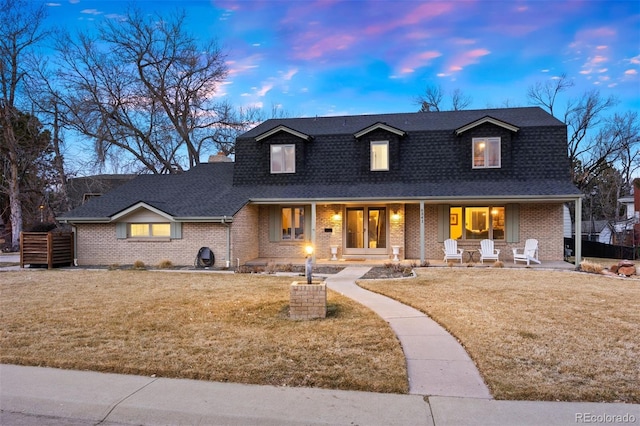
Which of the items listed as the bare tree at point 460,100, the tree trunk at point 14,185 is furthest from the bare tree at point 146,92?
the bare tree at point 460,100

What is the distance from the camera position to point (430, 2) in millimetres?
12914

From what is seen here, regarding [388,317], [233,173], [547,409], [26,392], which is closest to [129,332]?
[26,392]

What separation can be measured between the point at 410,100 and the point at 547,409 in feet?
123

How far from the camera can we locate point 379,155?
17781 mm

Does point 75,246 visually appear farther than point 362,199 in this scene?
Yes

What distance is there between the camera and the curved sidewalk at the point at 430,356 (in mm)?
4129

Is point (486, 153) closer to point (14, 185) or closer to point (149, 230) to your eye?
point (149, 230)

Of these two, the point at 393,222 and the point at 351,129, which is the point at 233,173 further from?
the point at 393,222

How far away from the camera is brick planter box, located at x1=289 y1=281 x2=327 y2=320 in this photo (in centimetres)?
701

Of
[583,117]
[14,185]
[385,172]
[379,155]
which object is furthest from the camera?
[583,117]

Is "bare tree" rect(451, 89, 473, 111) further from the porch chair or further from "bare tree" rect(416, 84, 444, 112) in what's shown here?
the porch chair

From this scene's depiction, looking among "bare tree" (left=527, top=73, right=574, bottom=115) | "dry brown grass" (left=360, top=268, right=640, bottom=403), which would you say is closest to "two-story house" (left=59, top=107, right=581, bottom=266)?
"dry brown grass" (left=360, top=268, right=640, bottom=403)

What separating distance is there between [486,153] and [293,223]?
8.86 meters

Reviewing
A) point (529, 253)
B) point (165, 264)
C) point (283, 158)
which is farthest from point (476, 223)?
point (165, 264)
